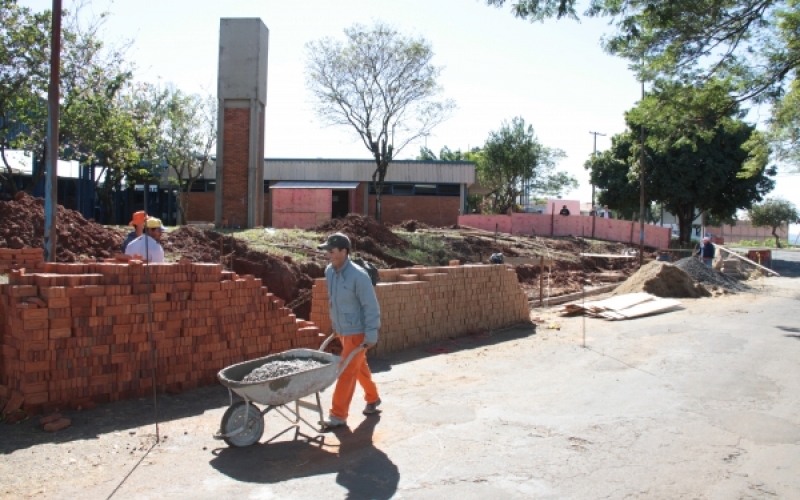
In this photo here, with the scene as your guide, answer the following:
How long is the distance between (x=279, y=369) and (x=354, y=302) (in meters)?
0.90

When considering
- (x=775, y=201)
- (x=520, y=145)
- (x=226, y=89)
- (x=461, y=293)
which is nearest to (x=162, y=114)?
(x=226, y=89)

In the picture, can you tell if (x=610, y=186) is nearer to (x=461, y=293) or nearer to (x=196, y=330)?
(x=461, y=293)

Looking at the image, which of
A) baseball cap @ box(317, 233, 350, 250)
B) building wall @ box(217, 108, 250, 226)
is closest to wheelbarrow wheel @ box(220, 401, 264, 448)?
baseball cap @ box(317, 233, 350, 250)

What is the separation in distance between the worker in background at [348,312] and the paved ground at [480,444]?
29 cm

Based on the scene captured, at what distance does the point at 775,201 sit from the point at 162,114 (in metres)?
72.5

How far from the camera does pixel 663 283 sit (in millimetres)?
17281

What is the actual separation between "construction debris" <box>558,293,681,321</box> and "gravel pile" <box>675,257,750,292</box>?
15.2 feet

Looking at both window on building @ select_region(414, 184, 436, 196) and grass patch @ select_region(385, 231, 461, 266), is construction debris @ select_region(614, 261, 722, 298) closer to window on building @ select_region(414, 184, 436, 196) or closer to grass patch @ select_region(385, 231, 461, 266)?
grass patch @ select_region(385, 231, 461, 266)

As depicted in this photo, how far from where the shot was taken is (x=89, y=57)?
789 inches

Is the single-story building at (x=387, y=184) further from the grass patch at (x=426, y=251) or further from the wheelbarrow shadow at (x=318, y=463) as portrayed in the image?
the wheelbarrow shadow at (x=318, y=463)

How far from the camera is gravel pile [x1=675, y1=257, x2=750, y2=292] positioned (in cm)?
1973

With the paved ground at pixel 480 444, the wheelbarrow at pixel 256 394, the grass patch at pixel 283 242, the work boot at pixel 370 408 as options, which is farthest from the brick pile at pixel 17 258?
the grass patch at pixel 283 242

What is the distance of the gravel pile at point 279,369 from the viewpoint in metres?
5.75

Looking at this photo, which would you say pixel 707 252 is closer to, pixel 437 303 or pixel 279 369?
pixel 437 303
